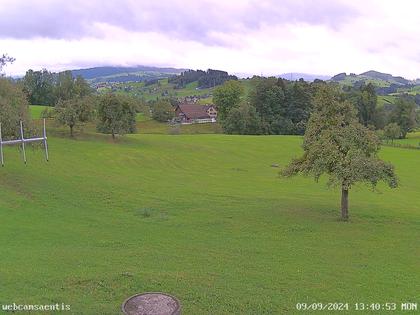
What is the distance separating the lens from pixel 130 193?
34469 millimetres

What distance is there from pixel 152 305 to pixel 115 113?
52761 mm

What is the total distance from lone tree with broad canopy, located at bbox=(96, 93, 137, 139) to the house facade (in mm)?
91016

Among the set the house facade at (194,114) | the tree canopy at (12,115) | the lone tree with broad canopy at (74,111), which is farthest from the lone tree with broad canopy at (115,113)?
the house facade at (194,114)

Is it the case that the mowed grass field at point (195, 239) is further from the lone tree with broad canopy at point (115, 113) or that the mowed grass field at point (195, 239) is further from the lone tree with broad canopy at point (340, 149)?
the lone tree with broad canopy at point (115, 113)

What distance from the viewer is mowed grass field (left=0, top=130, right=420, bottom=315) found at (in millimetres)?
15641

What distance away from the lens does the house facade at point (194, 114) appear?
15688cm

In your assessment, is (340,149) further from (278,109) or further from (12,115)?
(278,109)

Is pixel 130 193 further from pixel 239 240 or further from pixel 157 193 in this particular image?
pixel 239 240

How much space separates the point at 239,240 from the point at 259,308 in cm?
922

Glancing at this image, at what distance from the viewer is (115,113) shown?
60875mm

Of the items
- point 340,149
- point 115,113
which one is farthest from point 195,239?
point 115,113

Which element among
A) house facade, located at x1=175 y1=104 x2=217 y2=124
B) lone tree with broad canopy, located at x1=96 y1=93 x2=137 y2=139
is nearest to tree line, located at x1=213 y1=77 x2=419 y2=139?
house facade, located at x1=175 y1=104 x2=217 y2=124

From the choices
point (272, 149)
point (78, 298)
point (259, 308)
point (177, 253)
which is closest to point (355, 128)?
point (177, 253)

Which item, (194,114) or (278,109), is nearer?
(278,109)
